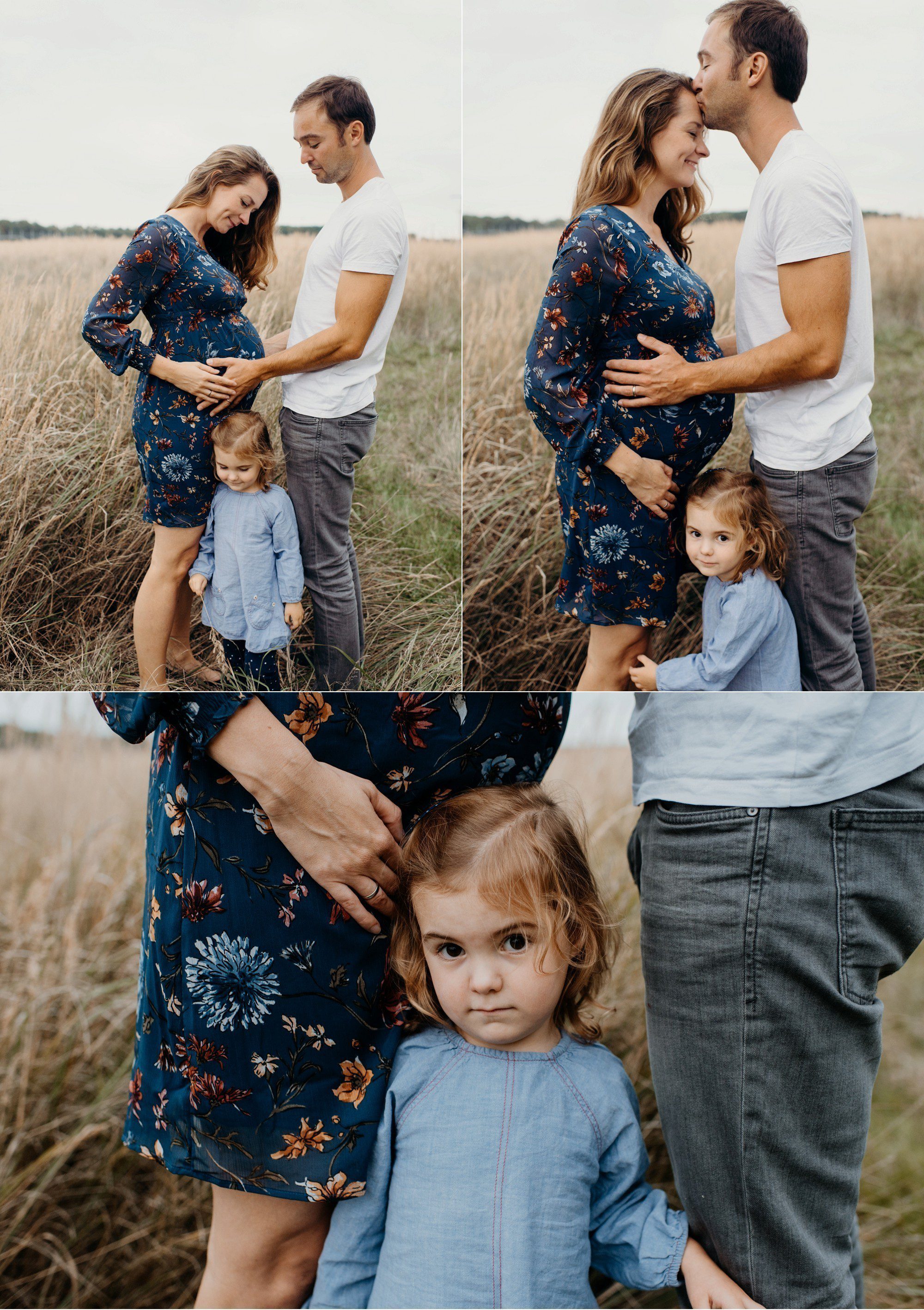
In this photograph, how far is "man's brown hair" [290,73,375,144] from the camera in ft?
6.49

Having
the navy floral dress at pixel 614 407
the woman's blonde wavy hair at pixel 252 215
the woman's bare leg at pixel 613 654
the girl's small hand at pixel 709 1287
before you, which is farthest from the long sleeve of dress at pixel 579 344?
the girl's small hand at pixel 709 1287

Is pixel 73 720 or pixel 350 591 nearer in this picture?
pixel 350 591

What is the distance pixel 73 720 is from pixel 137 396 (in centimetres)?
123

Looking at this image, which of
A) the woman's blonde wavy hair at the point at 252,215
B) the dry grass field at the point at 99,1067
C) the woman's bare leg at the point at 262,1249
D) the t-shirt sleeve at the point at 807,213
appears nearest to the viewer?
the woman's bare leg at the point at 262,1249

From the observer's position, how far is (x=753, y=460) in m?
2.04

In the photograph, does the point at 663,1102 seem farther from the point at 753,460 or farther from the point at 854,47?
the point at 854,47

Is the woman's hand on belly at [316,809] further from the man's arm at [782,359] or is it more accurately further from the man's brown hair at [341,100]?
the man's brown hair at [341,100]

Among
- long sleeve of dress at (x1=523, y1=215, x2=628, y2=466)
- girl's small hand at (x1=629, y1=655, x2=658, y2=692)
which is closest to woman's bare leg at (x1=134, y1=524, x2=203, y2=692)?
long sleeve of dress at (x1=523, y1=215, x2=628, y2=466)

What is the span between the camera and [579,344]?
6.49ft

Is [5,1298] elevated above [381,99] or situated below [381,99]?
below

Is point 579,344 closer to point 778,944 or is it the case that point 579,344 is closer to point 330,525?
point 330,525

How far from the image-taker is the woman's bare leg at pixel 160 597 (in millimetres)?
2137

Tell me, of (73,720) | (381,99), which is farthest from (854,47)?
(73,720)

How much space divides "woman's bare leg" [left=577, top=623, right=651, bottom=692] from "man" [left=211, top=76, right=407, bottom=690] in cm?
55
